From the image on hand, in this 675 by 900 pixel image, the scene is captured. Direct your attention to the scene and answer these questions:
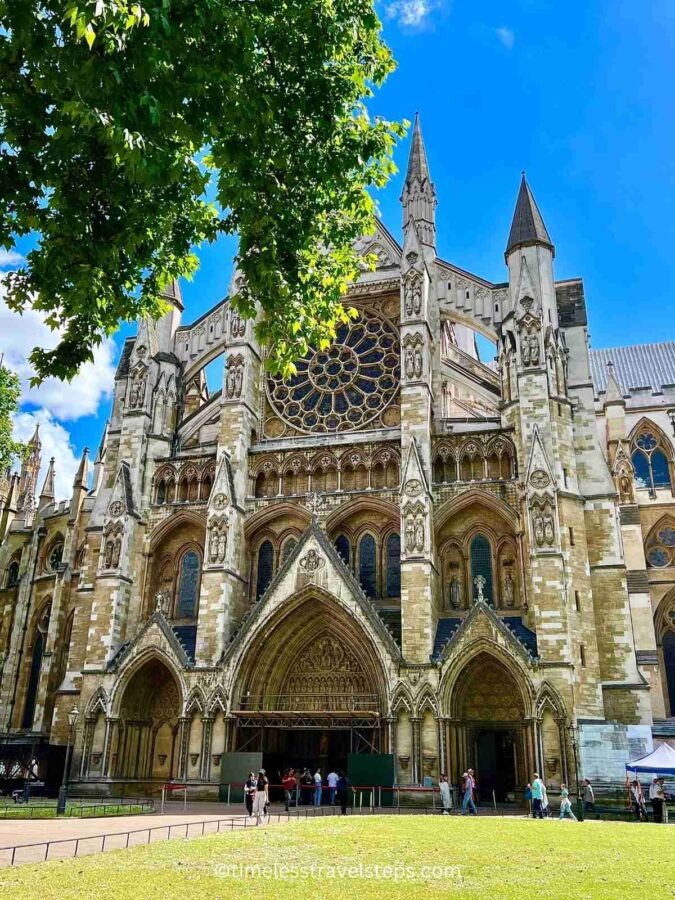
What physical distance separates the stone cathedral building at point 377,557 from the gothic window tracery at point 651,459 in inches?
292

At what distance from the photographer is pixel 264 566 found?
31.2m

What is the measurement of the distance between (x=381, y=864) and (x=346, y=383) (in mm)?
23467

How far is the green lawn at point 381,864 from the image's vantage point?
9195 millimetres

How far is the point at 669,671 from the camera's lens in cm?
3794

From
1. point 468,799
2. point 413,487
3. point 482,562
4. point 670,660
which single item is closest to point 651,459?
point 670,660

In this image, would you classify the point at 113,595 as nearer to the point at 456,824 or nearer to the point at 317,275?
the point at 456,824

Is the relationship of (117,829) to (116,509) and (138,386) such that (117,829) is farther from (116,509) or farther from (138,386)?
(138,386)

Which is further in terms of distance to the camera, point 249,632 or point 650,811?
point 249,632

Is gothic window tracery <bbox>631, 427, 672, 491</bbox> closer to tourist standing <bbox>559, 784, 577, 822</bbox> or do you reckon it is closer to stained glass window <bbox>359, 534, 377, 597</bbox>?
stained glass window <bbox>359, 534, 377, 597</bbox>

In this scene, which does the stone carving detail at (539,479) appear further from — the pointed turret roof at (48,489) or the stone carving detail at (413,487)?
the pointed turret roof at (48,489)

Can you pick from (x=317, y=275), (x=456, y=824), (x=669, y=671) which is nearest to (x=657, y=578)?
(x=669, y=671)

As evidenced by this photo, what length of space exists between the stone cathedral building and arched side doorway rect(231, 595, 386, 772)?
0.27 ft

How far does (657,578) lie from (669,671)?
14.8 feet

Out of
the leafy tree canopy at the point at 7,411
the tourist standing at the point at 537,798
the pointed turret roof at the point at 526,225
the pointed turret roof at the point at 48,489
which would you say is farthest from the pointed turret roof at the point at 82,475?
the tourist standing at the point at 537,798
